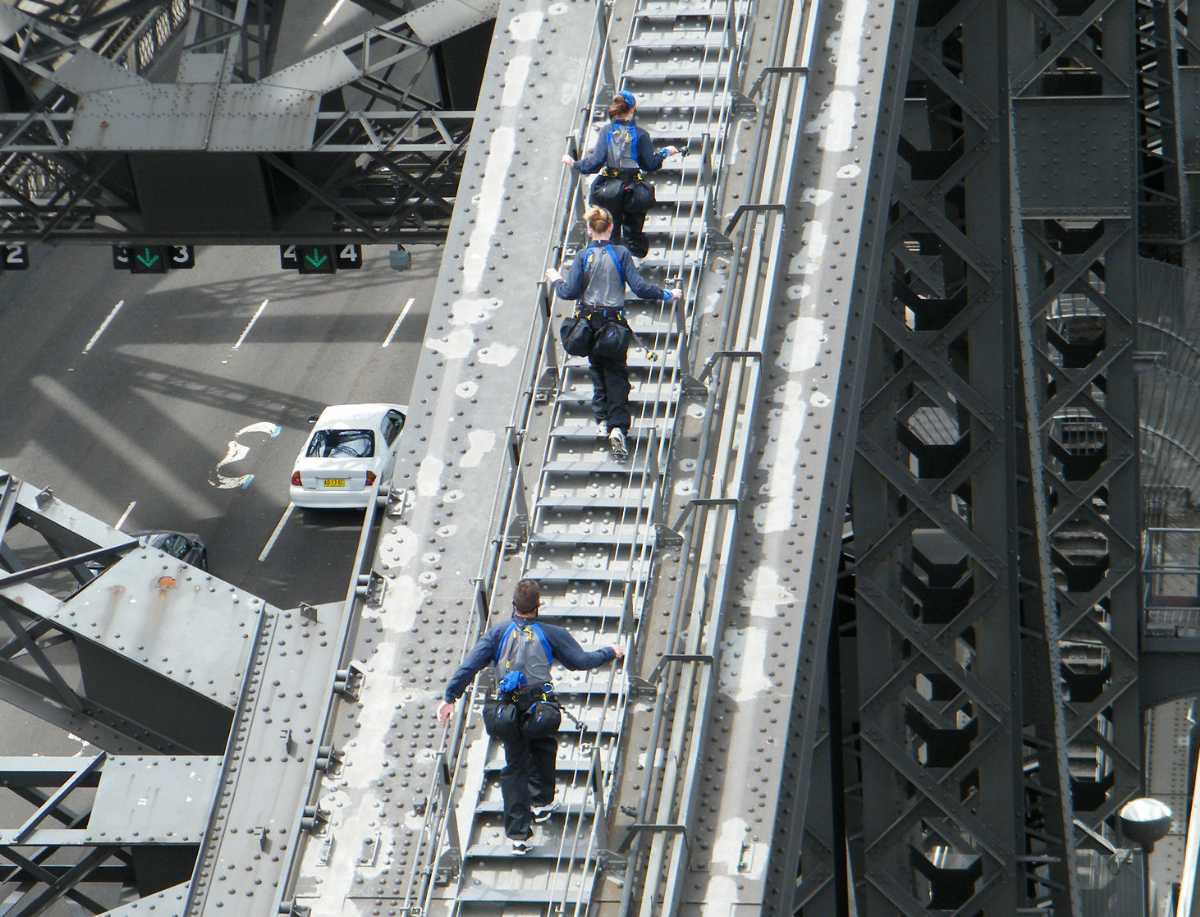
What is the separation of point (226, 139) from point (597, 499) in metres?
19.6

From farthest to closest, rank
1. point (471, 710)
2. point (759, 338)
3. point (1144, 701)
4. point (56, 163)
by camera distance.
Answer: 1. point (56, 163)
2. point (1144, 701)
3. point (759, 338)
4. point (471, 710)

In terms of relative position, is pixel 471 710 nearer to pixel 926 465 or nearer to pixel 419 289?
pixel 926 465

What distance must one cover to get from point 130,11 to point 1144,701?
751 inches

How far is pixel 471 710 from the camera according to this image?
586 inches

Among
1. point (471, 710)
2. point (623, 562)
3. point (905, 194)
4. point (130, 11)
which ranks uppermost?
point (130, 11)

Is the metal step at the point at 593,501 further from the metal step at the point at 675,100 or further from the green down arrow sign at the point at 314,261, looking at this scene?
the green down arrow sign at the point at 314,261

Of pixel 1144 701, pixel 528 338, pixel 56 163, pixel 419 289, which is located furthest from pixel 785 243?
pixel 419 289

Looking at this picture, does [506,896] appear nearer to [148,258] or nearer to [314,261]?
[314,261]

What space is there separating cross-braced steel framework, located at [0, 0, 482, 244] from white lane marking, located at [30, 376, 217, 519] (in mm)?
5192

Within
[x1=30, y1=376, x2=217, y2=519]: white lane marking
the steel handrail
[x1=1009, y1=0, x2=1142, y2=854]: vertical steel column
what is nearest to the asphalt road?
[x1=30, y1=376, x2=217, y2=519]: white lane marking

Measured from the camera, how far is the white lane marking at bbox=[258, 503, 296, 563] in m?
38.5

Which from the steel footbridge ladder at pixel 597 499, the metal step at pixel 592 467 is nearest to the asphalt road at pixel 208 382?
the steel footbridge ladder at pixel 597 499

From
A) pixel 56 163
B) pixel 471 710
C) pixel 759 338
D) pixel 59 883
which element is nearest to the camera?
pixel 471 710

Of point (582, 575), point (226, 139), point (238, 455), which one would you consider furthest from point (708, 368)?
point (238, 455)
